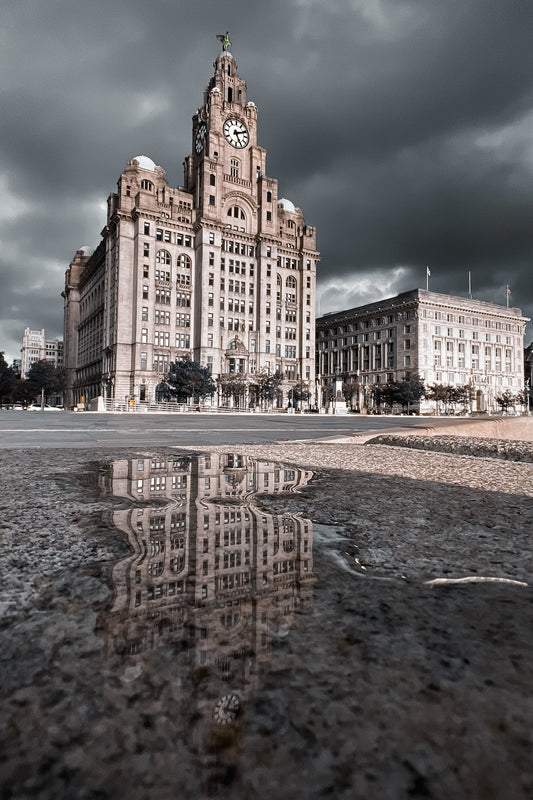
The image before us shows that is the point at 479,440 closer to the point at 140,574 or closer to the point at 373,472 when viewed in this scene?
the point at 373,472

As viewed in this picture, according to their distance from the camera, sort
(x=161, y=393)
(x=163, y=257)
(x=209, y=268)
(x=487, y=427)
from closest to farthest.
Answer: (x=487, y=427) → (x=161, y=393) → (x=163, y=257) → (x=209, y=268)

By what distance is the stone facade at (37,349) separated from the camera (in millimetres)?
150625

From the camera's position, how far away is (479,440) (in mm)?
5859

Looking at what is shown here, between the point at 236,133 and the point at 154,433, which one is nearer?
the point at 154,433

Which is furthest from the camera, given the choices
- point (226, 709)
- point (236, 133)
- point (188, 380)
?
point (236, 133)

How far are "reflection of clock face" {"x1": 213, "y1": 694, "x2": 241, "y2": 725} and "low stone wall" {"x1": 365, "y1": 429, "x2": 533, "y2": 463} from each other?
17.3 feet

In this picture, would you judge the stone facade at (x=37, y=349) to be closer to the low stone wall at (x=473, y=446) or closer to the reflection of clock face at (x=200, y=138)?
the reflection of clock face at (x=200, y=138)

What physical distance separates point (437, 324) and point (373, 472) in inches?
3084

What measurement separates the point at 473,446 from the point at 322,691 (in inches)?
220

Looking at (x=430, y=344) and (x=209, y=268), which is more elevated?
(x=209, y=268)

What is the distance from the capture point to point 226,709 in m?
0.60

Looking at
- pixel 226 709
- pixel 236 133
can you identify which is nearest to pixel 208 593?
pixel 226 709

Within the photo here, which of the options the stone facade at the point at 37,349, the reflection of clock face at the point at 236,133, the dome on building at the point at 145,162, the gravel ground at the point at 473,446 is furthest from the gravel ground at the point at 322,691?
the stone facade at the point at 37,349

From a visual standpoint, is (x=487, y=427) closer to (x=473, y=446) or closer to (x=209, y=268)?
(x=473, y=446)
